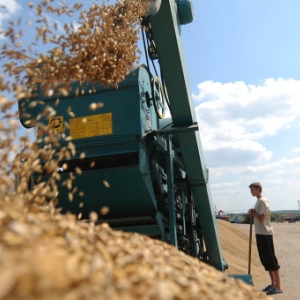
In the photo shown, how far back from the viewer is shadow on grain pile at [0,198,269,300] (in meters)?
0.80

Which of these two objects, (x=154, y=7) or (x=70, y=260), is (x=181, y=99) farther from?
(x=70, y=260)

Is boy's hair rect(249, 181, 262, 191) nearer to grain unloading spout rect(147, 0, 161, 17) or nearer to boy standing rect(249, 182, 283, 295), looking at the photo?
boy standing rect(249, 182, 283, 295)

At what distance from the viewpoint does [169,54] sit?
3.61 meters

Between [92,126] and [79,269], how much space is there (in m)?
2.87

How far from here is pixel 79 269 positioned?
3.02 ft

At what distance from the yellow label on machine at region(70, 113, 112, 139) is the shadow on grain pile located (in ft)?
7.43

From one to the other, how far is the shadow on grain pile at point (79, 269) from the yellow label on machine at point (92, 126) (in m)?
2.27

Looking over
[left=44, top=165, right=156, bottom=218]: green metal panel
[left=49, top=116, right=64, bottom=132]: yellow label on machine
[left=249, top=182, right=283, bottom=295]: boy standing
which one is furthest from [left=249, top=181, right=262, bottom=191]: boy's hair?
[left=49, top=116, right=64, bottom=132]: yellow label on machine

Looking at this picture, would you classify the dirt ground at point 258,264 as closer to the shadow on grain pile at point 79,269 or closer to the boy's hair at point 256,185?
the boy's hair at point 256,185

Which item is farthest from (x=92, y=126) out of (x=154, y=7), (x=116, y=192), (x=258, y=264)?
(x=258, y=264)

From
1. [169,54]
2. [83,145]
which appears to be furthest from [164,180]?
[169,54]

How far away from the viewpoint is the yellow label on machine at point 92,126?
367cm

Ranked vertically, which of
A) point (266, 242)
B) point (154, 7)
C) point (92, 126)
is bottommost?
point (266, 242)

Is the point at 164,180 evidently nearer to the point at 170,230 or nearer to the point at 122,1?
the point at 170,230
